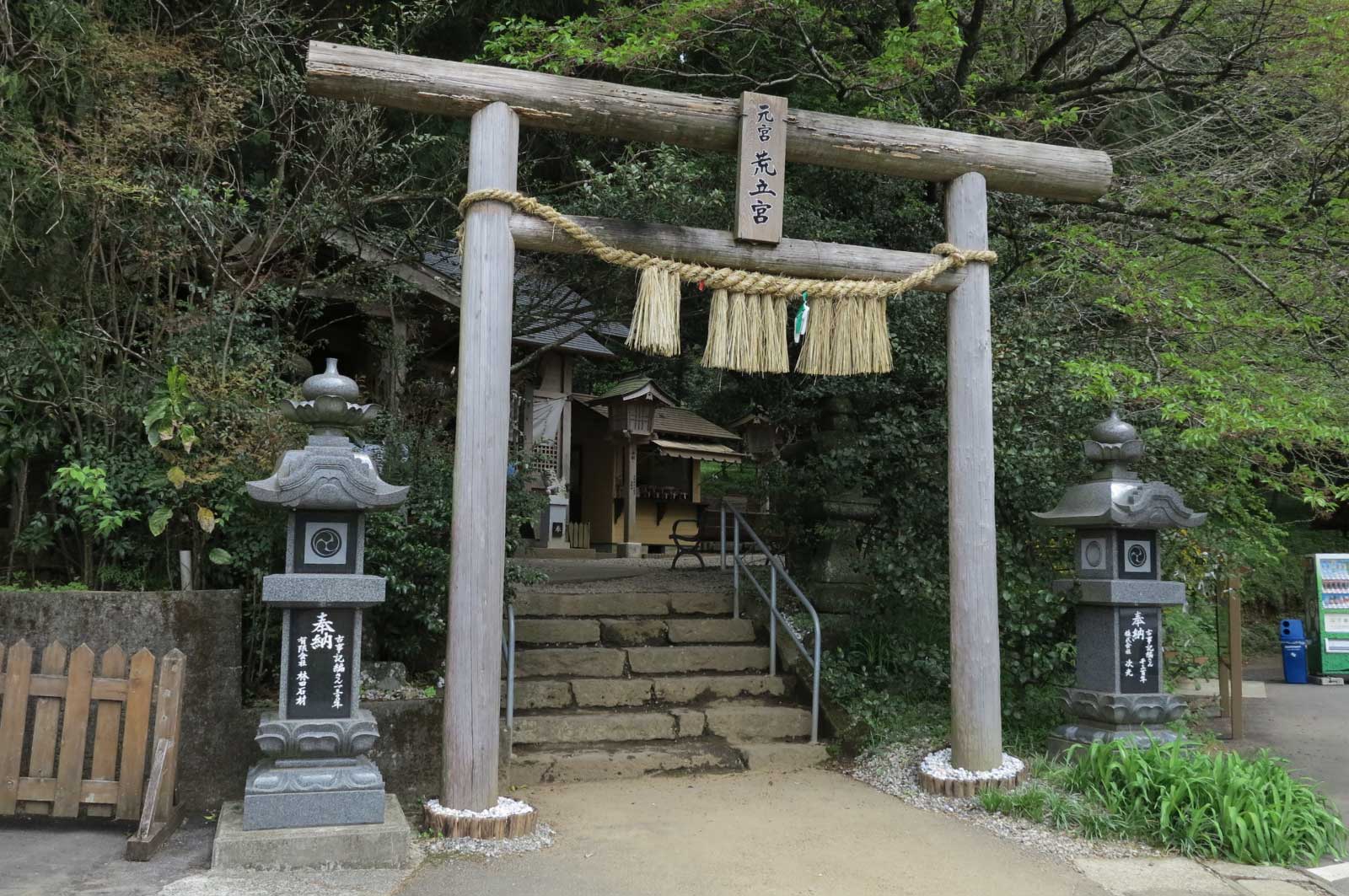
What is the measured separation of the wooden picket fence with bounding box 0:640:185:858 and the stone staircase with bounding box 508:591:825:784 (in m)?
2.06

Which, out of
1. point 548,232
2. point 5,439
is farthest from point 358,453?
point 5,439

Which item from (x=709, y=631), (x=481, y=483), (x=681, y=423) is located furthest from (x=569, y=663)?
(x=681, y=423)

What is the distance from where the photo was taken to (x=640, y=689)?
6.68 m

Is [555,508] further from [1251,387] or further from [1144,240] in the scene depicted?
[1251,387]

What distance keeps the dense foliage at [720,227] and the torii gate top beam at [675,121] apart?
1.15 meters

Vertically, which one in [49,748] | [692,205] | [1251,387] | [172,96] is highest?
[172,96]

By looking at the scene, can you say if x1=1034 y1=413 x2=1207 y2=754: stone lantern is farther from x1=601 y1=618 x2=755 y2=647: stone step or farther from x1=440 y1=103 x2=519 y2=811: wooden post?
x1=440 y1=103 x2=519 y2=811: wooden post

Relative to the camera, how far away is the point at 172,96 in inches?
256

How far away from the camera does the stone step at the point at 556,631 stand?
716cm

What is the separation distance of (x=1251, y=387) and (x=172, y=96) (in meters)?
7.63

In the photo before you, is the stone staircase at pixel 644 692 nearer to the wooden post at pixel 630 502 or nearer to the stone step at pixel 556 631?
the stone step at pixel 556 631

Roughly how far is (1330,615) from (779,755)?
9.15m

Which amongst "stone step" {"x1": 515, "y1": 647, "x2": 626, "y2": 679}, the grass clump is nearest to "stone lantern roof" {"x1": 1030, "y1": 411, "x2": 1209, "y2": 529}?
the grass clump

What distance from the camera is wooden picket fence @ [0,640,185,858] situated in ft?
14.5
